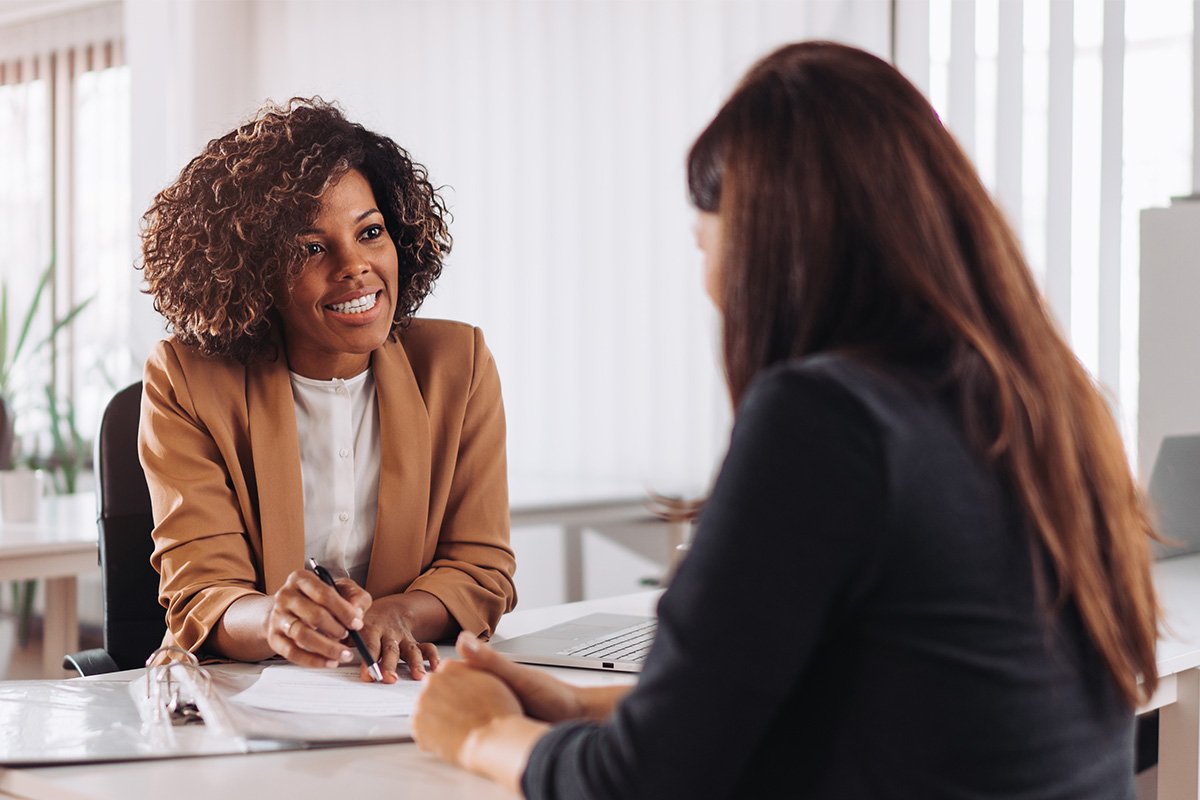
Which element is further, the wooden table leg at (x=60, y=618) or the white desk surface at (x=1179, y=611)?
the wooden table leg at (x=60, y=618)

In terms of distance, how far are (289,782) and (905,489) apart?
1.86 feet

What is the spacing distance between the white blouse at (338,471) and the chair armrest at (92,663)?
0.34 m

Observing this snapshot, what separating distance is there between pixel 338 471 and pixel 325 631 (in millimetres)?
372

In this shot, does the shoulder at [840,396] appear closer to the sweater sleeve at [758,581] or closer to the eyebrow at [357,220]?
the sweater sleeve at [758,581]

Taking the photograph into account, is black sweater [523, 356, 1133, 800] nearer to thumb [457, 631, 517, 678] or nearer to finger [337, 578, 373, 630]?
thumb [457, 631, 517, 678]

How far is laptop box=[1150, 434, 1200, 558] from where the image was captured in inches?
91.3

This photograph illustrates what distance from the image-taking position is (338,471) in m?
1.70

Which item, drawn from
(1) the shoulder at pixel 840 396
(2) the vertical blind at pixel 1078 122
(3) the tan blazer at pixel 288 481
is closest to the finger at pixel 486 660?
(1) the shoulder at pixel 840 396

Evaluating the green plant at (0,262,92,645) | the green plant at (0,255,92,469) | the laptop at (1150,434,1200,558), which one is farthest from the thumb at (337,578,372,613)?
the green plant at (0,262,92,645)

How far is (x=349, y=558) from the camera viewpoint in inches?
66.7

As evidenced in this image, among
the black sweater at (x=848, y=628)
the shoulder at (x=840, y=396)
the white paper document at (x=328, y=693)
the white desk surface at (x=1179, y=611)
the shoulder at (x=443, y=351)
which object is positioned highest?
the shoulder at (x=443, y=351)

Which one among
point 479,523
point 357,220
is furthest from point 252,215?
point 479,523

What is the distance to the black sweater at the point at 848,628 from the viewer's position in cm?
76

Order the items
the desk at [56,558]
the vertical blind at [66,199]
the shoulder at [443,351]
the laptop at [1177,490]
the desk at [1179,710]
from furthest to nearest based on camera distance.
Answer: the vertical blind at [66,199], the desk at [56,558], the laptop at [1177,490], the shoulder at [443,351], the desk at [1179,710]
